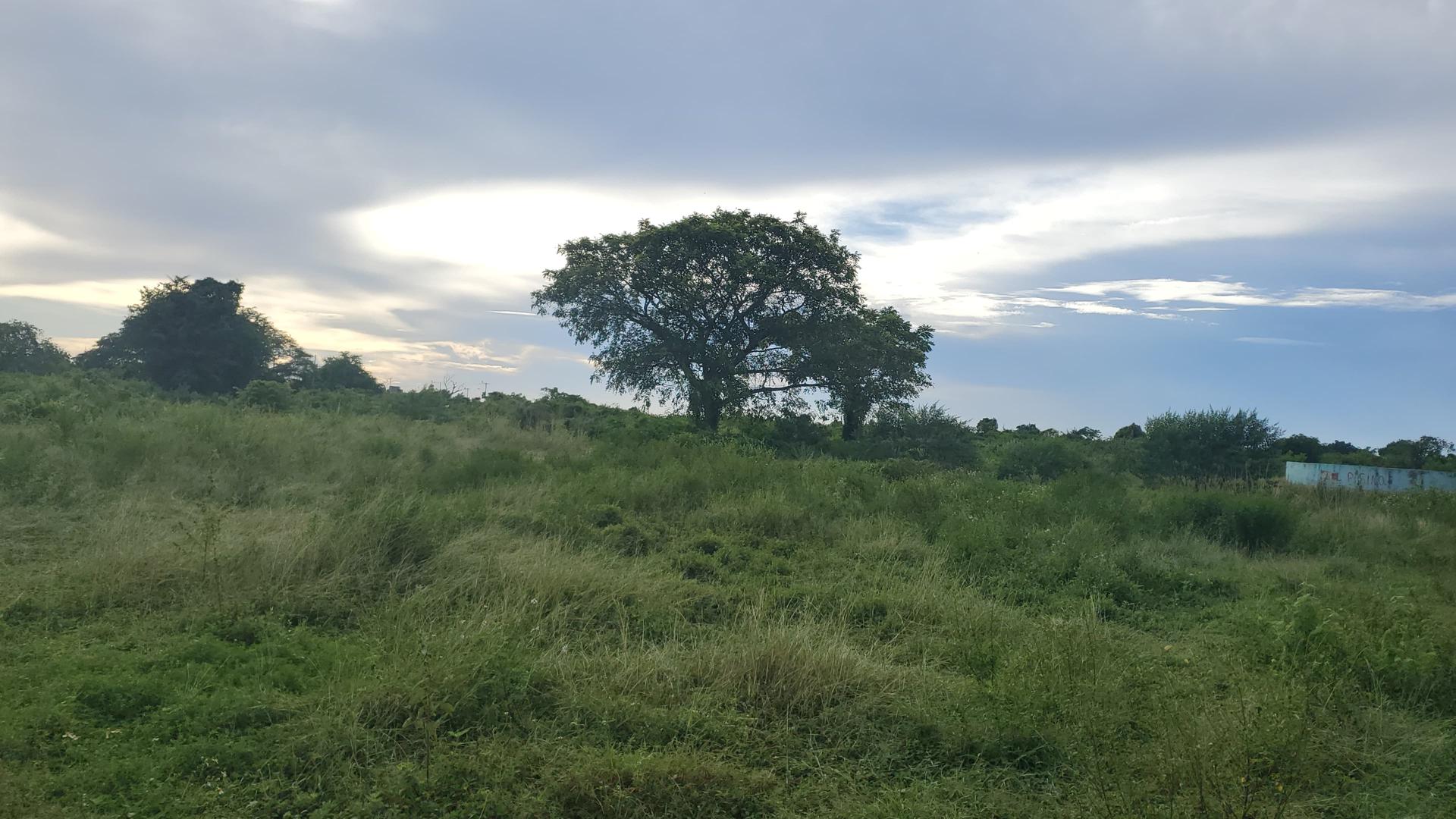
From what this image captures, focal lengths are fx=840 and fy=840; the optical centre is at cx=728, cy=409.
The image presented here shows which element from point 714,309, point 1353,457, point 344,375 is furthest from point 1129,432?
point 344,375

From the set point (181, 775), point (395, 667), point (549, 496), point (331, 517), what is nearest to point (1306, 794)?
point (395, 667)

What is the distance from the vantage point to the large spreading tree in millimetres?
23719

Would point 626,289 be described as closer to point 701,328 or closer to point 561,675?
point 701,328

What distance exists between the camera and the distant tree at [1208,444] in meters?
24.9

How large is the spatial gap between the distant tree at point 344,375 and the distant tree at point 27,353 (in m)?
6.92

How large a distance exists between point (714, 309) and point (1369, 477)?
17.7 m

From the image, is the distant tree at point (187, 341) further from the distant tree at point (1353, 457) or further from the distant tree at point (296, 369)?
the distant tree at point (1353, 457)

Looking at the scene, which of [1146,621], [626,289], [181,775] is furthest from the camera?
[626,289]

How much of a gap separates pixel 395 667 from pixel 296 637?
1.36 meters

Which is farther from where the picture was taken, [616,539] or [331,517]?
[616,539]

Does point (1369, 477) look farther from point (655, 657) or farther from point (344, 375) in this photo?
point (344, 375)

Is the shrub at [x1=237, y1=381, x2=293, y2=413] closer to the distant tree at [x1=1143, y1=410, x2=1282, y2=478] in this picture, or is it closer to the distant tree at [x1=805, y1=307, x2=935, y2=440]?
the distant tree at [x1=805, y1=307, x2=935, y2=440]

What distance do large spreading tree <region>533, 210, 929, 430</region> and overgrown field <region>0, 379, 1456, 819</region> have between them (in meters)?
13.1

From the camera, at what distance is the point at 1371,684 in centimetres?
548
